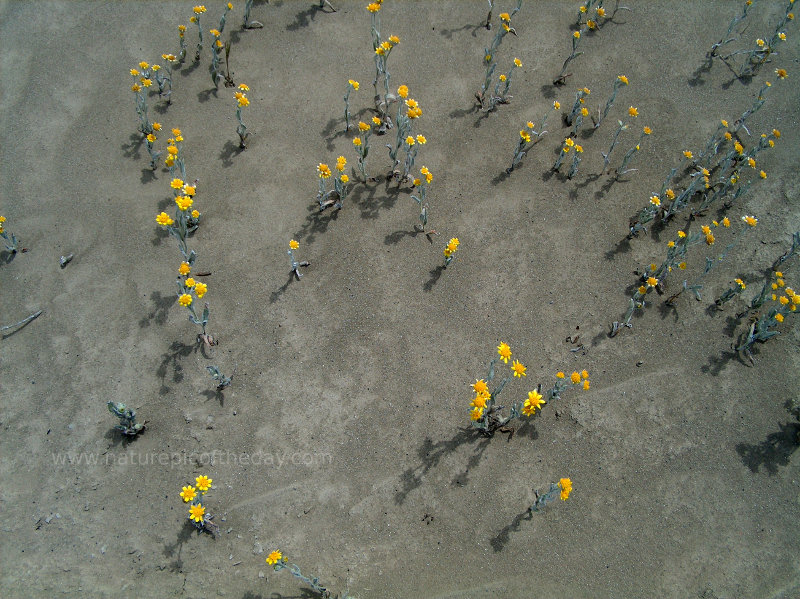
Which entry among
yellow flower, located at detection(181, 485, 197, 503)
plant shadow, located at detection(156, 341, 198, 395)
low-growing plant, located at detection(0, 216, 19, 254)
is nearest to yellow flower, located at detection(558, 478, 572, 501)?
yellow flower, located at detection(181, 485, 197, 503)

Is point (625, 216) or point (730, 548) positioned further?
point (625, 216)

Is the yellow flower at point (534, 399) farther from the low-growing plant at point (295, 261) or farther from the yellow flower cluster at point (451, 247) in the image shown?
the low-growing plant at point (295, 261)

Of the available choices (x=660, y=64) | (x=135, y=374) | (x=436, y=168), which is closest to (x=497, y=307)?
(x=436, y=168)

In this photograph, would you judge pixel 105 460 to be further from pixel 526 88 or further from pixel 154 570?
pixel 526 88

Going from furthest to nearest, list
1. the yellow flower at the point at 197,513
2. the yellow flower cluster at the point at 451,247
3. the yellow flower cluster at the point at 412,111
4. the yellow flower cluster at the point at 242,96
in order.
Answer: the yellow flower cluster at the point at 242,96 → the yellow flower cluster at the point at 412,111 → the yellow flower cluster at the point at 451,247 → the yellow flower at the point at 197,513

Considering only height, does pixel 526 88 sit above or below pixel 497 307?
above

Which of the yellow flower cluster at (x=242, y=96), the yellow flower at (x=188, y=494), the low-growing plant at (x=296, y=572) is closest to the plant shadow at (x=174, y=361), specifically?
the yellow flower at (x=188, y=494)

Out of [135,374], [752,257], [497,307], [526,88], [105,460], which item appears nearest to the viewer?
[105,460]

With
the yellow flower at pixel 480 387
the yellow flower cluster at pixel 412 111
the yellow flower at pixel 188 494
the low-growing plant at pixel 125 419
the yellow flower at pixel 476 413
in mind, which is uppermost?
the yellow flower cluster at pixel 412 111

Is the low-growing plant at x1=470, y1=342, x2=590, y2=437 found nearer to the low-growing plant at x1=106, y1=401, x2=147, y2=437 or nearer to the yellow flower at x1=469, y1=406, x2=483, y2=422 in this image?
the yellow flower at x1=469, y1=406, x2=483, y2=422
